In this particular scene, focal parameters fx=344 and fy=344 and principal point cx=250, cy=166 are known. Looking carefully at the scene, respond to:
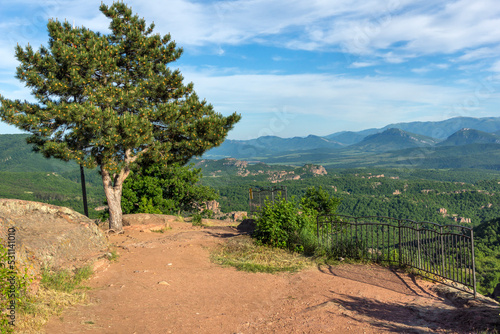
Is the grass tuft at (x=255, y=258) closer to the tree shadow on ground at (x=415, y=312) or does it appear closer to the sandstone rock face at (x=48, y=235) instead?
the tree shadow on ground at (x=415, y=312)

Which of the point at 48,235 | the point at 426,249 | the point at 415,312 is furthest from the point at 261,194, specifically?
the point at 415,312

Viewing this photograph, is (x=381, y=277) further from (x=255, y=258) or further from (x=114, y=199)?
(x=114, y=199)

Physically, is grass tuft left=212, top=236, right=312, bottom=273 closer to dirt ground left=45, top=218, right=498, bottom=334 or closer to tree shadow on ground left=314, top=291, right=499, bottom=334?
dirt ground left=45, top=218, right=498, bottom=334

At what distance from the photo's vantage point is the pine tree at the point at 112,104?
37.5 ft

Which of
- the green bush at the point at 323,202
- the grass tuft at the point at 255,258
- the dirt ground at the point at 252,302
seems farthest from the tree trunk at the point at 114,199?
the green bush at the point at 323,202

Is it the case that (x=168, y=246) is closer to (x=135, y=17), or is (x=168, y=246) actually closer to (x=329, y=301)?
(x=329, y=301)

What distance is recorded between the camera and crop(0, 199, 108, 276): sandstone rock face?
6461 mm

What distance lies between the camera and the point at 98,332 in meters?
4.86

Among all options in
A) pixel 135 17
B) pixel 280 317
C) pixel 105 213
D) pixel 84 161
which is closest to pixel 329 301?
pixel 280 317

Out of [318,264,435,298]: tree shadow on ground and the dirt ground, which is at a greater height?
the dirt ground

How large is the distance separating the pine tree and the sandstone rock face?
12.3ft

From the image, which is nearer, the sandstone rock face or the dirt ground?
the dirt ground

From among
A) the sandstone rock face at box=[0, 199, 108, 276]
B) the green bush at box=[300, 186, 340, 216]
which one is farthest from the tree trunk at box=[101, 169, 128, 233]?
the green bush at box=[300, 186, 340, 216]

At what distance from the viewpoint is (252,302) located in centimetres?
649
